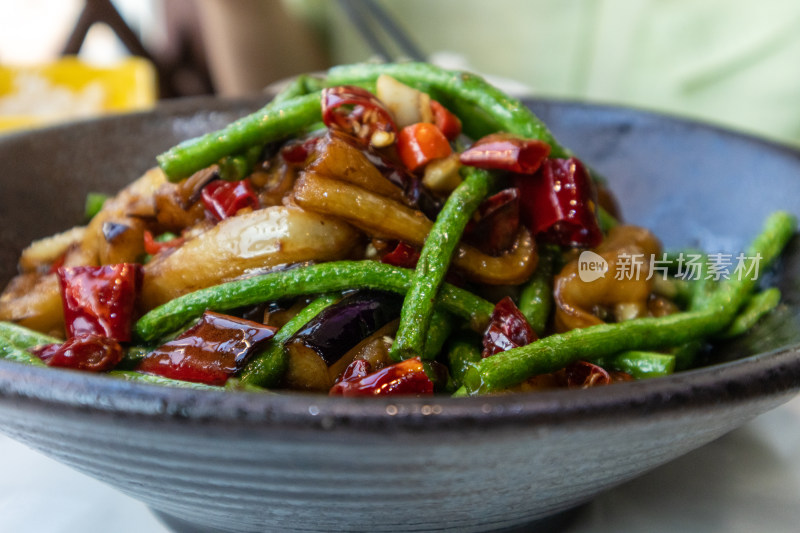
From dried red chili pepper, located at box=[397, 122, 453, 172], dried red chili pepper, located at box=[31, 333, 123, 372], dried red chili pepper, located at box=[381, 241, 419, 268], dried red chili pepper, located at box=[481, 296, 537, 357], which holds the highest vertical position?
dried red chili pepper, located at box=[397, 122, 453, 172]

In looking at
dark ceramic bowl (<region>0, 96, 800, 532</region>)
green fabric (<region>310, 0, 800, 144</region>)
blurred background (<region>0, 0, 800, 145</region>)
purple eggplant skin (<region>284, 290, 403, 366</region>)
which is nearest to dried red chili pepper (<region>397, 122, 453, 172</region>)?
purple eggplant skin (<region>284, 290, 403, 366</region>)

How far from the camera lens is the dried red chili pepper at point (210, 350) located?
1031mm

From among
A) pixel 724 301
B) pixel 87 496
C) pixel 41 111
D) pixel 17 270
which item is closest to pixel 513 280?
pixel 724 301

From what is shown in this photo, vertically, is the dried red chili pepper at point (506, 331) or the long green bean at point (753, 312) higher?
the dried red chili pepper at point (506, 331)

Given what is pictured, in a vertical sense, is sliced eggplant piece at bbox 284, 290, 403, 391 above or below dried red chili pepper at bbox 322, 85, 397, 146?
below

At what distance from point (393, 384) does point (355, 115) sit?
593mm

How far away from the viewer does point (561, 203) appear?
4.18 ft

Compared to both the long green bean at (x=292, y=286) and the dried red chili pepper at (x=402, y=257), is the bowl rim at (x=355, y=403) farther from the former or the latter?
the dried red chili pepper at (x=402, y=257)

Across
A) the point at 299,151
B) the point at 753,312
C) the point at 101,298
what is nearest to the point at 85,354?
the point at 101,298

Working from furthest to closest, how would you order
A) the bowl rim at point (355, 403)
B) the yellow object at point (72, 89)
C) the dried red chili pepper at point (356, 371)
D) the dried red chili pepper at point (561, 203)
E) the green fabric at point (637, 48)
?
the green fabric at point (637, 48) → the yellow object at point (72, 89) → the dried red chili pepper at point (561, 203) → the dried red chili pepper at point (356, 371) → the bowl rim at point (355, 403)

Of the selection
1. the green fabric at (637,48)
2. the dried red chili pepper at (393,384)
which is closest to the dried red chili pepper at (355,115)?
the dried red chili pepper at (393,384)

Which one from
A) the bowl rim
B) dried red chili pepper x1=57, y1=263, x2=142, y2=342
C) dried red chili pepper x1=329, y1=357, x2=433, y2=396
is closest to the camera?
the bowl rim

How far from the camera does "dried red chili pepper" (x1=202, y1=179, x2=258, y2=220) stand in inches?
50.8

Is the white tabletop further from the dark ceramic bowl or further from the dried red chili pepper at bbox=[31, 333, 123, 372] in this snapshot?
the dried red chili pepper at bbox=[31, 333, 123, 372]
